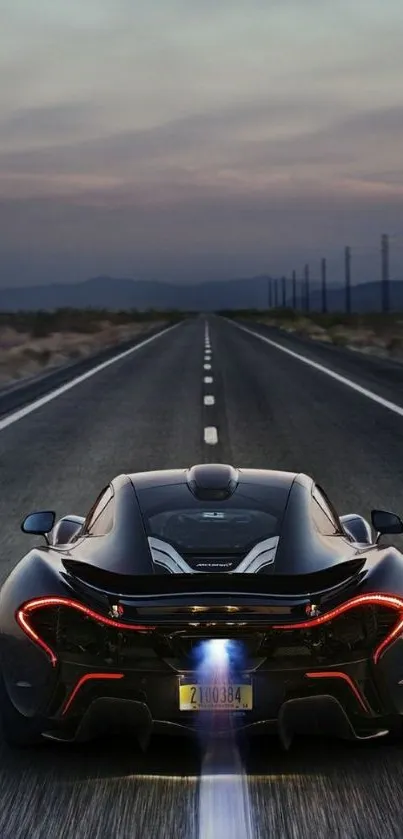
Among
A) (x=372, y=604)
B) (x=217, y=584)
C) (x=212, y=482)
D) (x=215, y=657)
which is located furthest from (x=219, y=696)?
(x=212, y=482)

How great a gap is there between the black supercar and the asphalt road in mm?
211

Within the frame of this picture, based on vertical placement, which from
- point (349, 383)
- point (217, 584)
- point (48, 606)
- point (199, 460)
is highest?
point (217, 584)

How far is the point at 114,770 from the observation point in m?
5.09

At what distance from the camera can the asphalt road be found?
4.60 m

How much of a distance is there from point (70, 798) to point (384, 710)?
3.97ft

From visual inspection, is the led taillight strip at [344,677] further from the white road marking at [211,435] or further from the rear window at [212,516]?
the white road marking at [211,435]

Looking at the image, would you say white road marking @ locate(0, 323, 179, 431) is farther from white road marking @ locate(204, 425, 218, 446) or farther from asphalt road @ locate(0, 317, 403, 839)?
white road marking @ locate(204, 425, 218, 446)

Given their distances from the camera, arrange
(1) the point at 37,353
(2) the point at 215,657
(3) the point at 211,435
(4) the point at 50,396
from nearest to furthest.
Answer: (2) the point at 215,657 → (3) the point at 211,435 → (4) the point at 50,396 → (1) the point at 37,353

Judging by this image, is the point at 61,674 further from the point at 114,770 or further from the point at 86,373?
the point at 86,373

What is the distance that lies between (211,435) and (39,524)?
454 inches

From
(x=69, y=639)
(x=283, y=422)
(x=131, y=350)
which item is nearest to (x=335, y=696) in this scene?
(x=69, y=639)

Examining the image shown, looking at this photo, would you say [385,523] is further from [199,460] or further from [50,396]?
[50,396]

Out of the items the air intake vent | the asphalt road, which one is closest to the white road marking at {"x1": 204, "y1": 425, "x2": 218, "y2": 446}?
the asphalt road

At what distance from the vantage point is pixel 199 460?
592 inches
